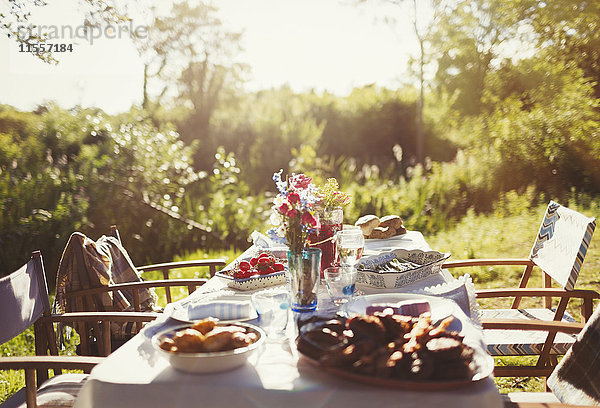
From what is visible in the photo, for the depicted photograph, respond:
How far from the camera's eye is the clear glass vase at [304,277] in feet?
5.47

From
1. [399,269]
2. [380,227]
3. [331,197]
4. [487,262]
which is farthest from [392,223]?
[399,269]

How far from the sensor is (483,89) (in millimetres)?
9992

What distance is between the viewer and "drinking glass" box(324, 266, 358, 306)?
1.71 m

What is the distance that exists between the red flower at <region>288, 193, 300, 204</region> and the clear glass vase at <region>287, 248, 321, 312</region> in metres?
0.16

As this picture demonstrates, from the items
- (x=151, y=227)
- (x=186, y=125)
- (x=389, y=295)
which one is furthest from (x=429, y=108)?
(x=389, y=295)

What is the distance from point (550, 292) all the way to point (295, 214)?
3.88 feet

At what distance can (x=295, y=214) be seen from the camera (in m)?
1.72

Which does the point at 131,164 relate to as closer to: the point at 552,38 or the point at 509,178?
the point at 509,178

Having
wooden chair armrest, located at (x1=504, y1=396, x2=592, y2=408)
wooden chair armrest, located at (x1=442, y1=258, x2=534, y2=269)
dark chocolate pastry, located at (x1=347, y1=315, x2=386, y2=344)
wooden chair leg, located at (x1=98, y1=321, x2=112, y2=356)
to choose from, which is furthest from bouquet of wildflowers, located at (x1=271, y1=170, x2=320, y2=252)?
wooden chair armrest, located at (x1=442, y1=258, x2=534, y2=269)

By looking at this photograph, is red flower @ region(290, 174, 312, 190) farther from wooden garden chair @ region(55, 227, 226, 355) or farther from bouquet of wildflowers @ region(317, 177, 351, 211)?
wooden garden chair @ region(55, 227, 226, 355)

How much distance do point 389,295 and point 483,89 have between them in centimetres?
916

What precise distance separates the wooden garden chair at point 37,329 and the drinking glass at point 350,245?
0.73 metres

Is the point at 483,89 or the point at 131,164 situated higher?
the point at 483,89

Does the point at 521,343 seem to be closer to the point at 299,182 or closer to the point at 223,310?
the point at 299,182
